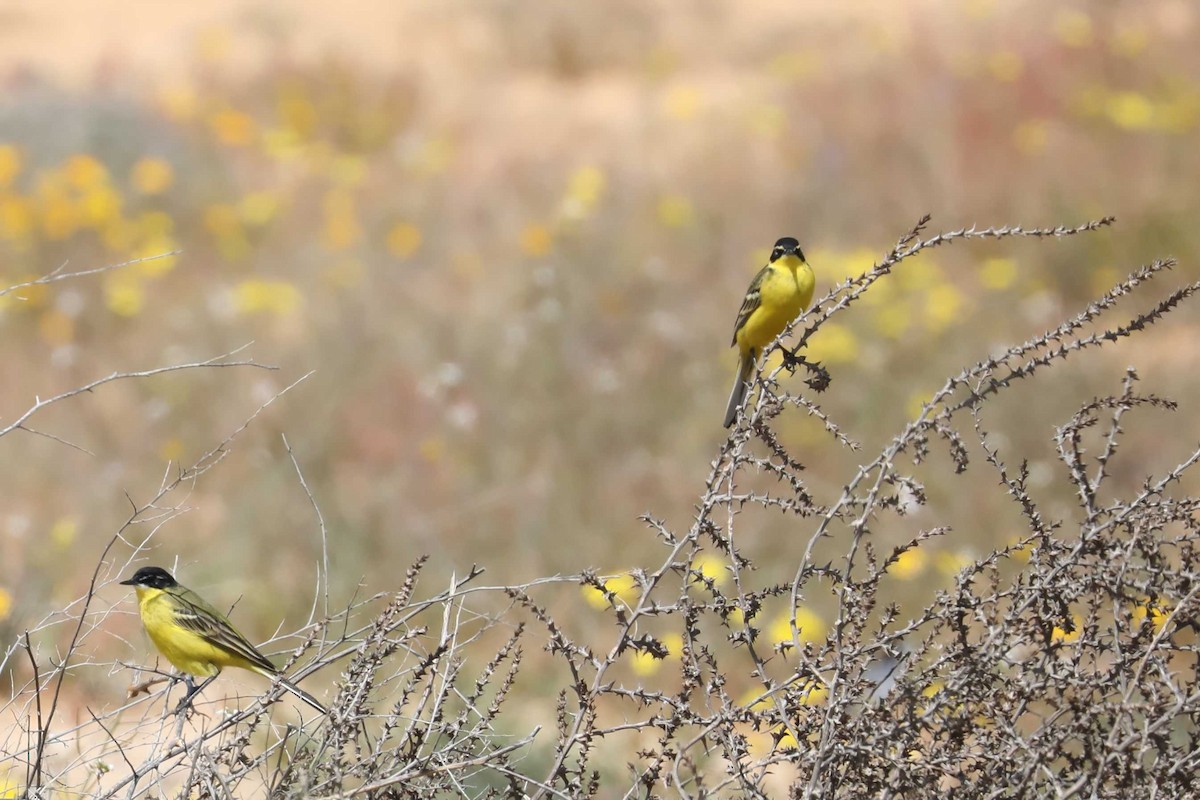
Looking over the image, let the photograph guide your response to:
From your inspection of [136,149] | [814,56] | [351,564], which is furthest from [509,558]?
[814,56]

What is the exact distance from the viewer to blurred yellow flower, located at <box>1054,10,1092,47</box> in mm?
13903

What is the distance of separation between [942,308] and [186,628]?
6080mm

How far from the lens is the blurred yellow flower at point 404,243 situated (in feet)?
35.4

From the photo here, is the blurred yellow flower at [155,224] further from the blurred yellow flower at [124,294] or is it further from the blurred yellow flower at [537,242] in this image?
the blurred yellow flower at [537,242]

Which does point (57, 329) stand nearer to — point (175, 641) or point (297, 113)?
point (175, 641)

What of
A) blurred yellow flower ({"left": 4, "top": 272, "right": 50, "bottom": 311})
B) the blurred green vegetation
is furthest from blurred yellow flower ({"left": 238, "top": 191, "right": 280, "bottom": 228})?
blurred yellow flower ({"left": 4, "top": 272, "right": 50, "bottom": 311})

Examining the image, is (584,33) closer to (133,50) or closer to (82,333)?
(133,50)

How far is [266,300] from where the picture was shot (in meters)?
9.70

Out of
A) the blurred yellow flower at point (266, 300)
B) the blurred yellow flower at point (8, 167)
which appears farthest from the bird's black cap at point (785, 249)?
the blurred yellow flower at point (8, 167)

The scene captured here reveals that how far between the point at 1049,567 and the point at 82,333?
858cm

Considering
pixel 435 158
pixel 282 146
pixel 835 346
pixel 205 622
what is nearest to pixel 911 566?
pixel 835 346

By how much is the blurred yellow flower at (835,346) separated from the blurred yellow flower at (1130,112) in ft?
13.2

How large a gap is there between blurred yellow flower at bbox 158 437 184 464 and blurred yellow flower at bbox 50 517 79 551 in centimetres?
60

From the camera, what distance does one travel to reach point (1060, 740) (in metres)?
2.32
